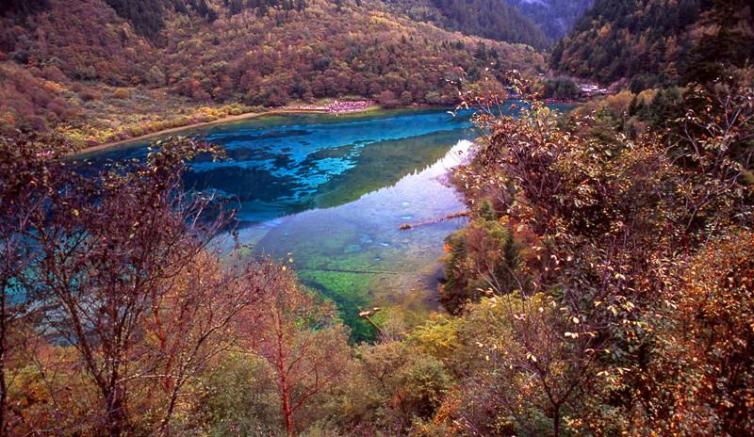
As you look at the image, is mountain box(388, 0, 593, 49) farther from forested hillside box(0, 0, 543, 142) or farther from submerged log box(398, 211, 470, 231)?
submerged log box(398, 211, 470, 231)

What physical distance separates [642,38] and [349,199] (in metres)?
60.9

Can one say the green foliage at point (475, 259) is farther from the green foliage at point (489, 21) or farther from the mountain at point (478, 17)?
the green foliage at point (489, 21)

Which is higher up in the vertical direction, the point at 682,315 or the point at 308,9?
the point at 308,9

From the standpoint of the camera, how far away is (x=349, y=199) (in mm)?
43938

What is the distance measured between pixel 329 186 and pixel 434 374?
115 ft

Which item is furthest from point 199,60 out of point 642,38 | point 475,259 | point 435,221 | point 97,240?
point 97,240

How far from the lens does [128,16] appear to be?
385 ft

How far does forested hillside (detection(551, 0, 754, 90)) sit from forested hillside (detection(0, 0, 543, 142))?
16.6 metres

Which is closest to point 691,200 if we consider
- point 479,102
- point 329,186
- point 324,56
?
point 479,102

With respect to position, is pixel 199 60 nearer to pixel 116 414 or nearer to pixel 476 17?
pixel 116 414

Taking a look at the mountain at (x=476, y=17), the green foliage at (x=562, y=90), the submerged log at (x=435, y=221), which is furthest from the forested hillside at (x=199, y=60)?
the mountain at (x=476, y=17)

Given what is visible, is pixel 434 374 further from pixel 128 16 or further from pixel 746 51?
pixel 128 16

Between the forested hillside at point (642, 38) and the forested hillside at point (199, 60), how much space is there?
1663 centimetres

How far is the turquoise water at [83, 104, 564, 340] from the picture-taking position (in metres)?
26.9
